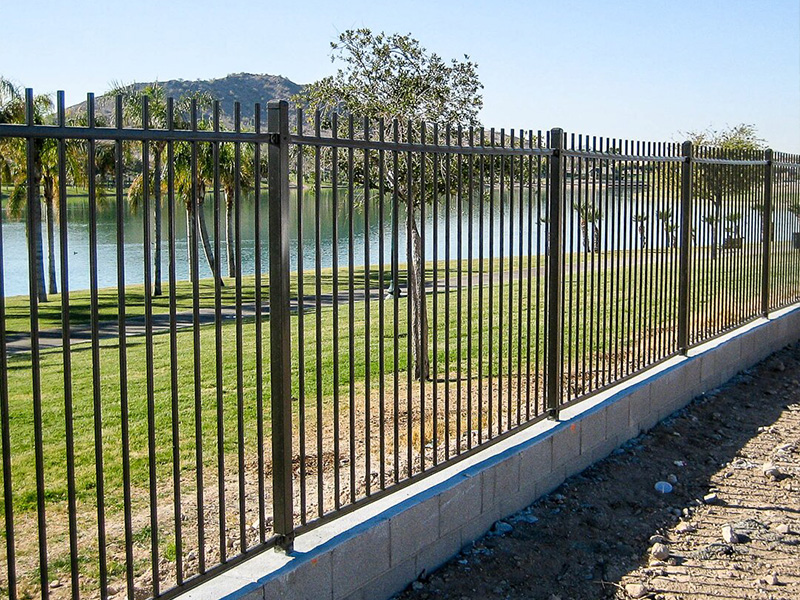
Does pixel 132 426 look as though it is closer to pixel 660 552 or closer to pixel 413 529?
pixel 413 529

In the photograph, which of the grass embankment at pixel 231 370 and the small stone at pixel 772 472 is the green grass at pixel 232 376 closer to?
the grass embankment at pixel 231 370

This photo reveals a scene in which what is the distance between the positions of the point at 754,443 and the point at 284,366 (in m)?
5.04

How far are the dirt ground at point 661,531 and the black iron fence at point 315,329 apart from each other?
1.92ft

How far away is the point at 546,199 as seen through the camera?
6270 millimetres

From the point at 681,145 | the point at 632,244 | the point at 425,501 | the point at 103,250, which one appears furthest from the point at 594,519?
the point at 103,250

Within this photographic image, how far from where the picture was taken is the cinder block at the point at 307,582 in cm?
377

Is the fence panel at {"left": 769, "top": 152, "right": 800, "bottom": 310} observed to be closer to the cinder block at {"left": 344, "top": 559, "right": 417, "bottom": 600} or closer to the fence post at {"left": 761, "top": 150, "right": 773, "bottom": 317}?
the fence post at {"left": 761, "top": 150, "right": 773, "bottom": 317}

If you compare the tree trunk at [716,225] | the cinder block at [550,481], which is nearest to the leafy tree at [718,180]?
the tree trunk at [716,225]

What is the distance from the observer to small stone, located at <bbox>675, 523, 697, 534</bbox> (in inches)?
223

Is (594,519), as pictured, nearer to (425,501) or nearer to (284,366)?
(425,501)

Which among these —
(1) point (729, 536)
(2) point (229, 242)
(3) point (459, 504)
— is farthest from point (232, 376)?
(1) point (729, 536)

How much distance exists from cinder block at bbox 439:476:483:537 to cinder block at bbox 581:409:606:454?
1.50 meters

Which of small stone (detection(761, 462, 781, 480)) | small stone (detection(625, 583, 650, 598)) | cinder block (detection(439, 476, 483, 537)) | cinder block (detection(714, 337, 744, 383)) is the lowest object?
small stone (detection(625, 583, 650, 598))

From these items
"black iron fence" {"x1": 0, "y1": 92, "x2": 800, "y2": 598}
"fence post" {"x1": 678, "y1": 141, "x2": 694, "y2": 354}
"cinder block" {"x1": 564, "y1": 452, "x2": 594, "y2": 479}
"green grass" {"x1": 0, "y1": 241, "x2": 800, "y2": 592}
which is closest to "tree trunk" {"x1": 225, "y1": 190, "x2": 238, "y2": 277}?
"black iron fence" {"x1": 0, "y1": 92, "x2": 800, "y2": 598}
